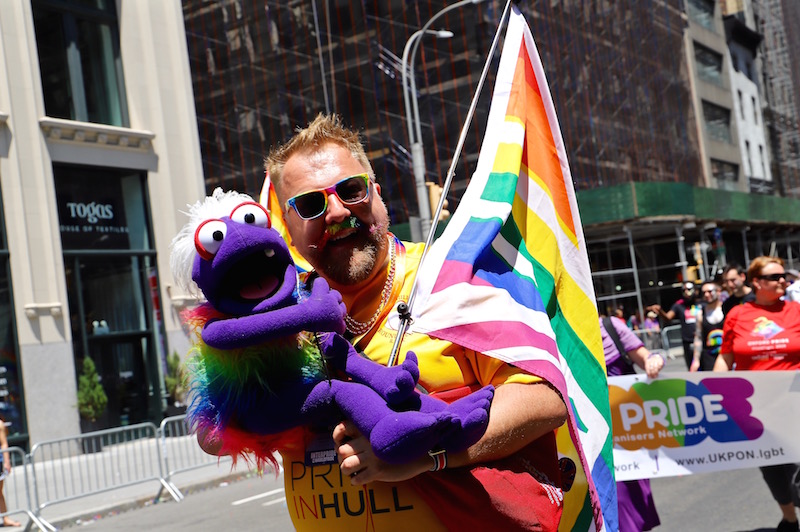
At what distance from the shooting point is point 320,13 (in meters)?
37.4

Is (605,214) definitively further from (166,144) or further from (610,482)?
(610,482)

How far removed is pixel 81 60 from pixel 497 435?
19.5 m

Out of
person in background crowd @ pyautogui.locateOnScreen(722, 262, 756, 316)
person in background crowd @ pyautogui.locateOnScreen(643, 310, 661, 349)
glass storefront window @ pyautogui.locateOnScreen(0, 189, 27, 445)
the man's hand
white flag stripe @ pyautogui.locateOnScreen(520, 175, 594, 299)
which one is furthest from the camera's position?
person in background crowd @ pyautogui.locateOnScreen(643, 310, 661, 349)

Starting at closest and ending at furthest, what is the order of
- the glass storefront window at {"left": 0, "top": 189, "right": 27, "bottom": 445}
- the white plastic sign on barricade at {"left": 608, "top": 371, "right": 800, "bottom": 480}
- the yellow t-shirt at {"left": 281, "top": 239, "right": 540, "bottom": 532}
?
the yellow t-shirt at {"left": 281, "top": 239, "right": 540, "bottom": 532} < the white plastic sign on barricade at {"left": 608, "top": 371, "right": 800, "bottom": 480} < the glass storefront window at {"left": 0, "top": 189, "right": 27, "bottom": 445}

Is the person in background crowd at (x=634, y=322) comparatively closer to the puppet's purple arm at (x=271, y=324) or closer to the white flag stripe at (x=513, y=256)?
the white flag stripe at (x=513, y=256)

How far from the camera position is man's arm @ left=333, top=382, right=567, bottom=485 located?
193cm

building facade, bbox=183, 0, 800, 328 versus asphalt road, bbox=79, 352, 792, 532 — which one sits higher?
building facade, bbox=183, 0, 800, 328

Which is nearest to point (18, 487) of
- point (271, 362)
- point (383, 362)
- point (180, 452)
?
point (180, 452)

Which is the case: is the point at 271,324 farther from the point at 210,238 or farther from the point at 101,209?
the point at 101,209

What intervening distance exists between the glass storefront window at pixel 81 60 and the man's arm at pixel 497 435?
60.0 feet

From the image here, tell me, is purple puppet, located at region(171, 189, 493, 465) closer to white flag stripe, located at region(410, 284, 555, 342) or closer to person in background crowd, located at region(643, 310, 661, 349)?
white flag stripe, located at region(410, 284, 555, 342)

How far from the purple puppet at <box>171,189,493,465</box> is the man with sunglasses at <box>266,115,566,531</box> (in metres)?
0.08

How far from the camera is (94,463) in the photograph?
12.6 metres

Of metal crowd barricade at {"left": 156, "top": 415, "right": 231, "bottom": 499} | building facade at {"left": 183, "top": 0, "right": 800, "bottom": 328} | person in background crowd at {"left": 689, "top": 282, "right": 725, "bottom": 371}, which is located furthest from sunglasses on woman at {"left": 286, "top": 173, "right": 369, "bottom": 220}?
building facade at {"left": 183, "top": 0, "right": 800, "bottom": 328}
